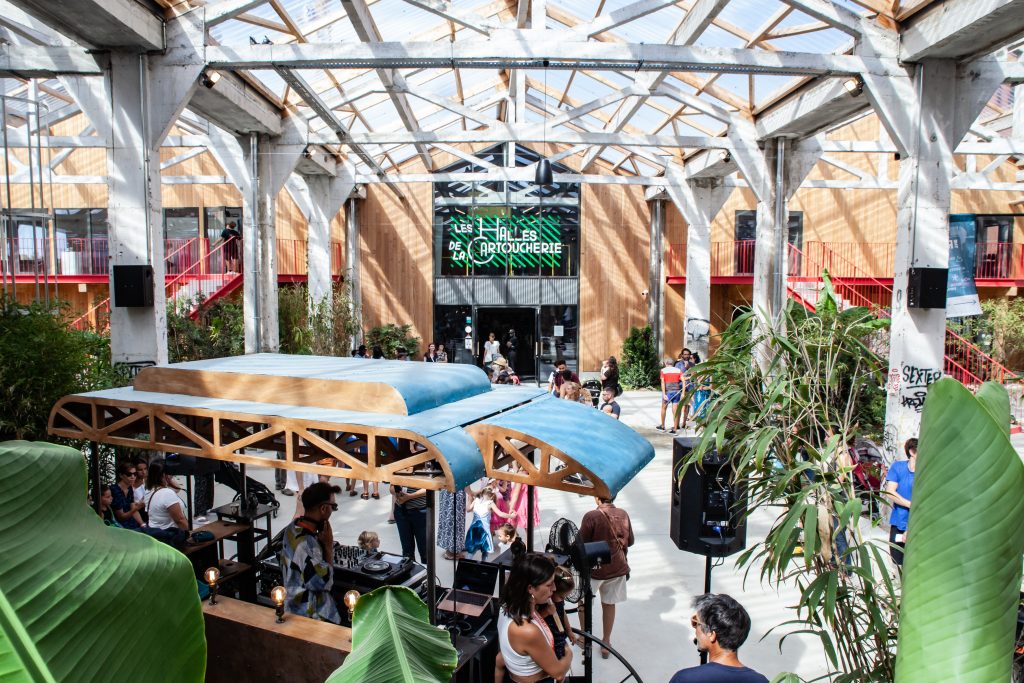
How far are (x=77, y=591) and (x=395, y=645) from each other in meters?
0.32

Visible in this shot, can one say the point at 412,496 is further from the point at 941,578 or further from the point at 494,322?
the point at 494,322

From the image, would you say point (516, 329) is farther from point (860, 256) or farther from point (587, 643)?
point (587, 643)

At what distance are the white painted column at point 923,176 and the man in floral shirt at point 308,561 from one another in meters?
6.69

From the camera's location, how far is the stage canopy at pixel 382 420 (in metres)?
3.81

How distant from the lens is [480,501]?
6.57 meters

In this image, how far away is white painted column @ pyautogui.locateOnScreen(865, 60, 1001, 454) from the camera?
7.84 m

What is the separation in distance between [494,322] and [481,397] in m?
14.8

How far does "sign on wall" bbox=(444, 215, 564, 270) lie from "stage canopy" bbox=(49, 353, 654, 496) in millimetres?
14222

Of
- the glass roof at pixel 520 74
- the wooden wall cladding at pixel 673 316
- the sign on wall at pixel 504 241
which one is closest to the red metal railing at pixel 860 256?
the wooden wall cladding at pixel 673 316

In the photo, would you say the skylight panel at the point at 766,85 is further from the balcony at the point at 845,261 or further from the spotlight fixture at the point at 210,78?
the spotlight fixture at the point at 210,78

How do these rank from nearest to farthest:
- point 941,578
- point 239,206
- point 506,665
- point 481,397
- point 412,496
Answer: point 941,578 < point 506,665 < point 481,397 < point 412,496 < point 239,206

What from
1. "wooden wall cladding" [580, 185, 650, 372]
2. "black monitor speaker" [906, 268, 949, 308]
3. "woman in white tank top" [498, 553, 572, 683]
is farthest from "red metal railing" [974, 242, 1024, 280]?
"woman in white tank top" [498, 553, 572, 683]

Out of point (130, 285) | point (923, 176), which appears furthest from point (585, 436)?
point (923, 176)

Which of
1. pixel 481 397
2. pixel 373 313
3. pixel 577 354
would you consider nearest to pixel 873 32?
pixel 481 397
